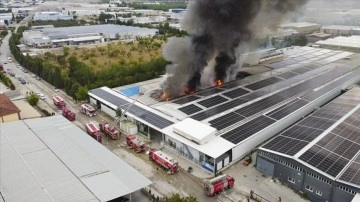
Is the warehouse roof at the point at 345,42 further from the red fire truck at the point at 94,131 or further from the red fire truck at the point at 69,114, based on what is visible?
the red fire truck at the point at 94,131

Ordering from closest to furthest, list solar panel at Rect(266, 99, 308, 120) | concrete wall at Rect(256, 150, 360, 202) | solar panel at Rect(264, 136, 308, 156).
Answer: concrete wall at Rect(256, 150, 360, 202), solar panel at Rect(264, 136, 308, 156), solar panel at Rect(266, 99, 308, 120)

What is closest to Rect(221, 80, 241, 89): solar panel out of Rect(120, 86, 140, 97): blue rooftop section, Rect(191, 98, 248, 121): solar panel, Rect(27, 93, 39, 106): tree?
Rect(191, 98, 248, 121): solar panel

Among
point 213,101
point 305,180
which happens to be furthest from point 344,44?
point 305,180

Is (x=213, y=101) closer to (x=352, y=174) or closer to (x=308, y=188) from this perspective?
(x=308, y=188)

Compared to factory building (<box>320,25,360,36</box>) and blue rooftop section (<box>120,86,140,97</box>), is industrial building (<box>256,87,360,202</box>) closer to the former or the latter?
blue rooftop section (<box>120,86,140,97</box>)

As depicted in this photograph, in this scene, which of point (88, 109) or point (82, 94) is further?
point (82, 94)

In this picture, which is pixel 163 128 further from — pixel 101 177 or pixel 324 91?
pixel 324 91

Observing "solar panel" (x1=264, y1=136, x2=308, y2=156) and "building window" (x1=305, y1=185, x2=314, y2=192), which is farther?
"solar panel" (x1=264, y1=136, x2=308, y2=156)

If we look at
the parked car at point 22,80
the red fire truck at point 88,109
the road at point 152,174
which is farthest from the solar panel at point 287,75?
the parked car at point 22,80
